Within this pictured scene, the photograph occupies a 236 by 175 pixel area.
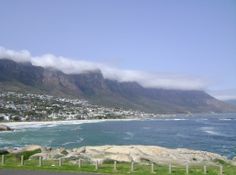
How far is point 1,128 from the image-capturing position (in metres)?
170

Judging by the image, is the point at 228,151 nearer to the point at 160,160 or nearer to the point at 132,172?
the point at 160,160

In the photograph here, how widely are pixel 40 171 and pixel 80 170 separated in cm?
403

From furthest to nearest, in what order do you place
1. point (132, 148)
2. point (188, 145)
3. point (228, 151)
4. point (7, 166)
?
point (188, 145) → point (228, 151) → point (132, 148) → point (7, 166)

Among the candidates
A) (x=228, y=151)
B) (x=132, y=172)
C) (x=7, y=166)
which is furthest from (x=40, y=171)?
(x=228, y=151)

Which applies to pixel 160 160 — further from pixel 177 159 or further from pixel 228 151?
pixel 228 151

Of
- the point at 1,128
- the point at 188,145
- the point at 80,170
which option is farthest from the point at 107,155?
the point at 1,128

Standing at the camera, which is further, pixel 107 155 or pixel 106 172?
pixel 107 155

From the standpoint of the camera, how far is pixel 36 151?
60.7 meters

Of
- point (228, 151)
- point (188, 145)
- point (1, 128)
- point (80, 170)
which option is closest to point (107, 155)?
point (80, 170)

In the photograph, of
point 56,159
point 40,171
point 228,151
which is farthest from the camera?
point 228,151

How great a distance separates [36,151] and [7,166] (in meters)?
16.8

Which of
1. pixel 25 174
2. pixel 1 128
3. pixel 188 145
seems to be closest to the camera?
pixel 25 174

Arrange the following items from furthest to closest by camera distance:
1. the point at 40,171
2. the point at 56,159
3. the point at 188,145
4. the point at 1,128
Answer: the point at 1,128, the point at 188,145, the point at 56,159, the point at 40,171

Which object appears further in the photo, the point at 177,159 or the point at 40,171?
the point at 177,159
